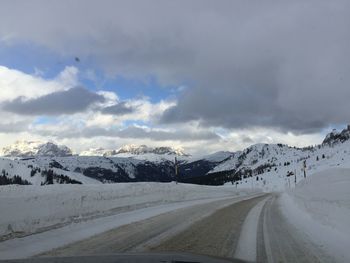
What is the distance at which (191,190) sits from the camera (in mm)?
54812

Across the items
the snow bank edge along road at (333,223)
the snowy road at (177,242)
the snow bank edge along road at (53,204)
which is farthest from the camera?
the snow bank edge along road at (53,204)

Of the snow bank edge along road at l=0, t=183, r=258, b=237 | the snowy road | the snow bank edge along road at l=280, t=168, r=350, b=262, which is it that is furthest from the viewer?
the snow bank edge along road at l=0, t=183, r=258, b=237

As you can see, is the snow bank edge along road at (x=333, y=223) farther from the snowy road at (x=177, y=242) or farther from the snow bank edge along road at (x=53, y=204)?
the snow bank edge along road at (x=53, y=204)

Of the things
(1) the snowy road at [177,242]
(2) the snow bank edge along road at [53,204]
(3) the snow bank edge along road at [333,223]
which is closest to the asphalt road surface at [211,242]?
(1) the snowy road at [177,242]

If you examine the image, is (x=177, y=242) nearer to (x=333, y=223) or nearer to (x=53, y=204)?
(x=333, y=223)

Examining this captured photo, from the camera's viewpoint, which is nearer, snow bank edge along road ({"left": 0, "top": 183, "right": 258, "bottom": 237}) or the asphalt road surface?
the asphalt road surface

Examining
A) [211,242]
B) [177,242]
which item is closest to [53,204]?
[177,242]

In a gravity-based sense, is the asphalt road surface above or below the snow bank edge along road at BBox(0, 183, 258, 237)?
below

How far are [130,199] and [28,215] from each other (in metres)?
15.1

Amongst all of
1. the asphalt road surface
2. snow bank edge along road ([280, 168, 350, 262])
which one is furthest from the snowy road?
snow bank edge along road ([280, 168, 350, 262])

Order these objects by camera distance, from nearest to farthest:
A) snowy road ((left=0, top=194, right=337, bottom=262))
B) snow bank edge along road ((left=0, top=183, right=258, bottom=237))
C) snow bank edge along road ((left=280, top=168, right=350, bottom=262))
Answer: snowy road ((left=0, top=194, right=337, bottom=262))
snow bank edge along road ((left=280, top=168, right=350, bottom=262))
snow bank edge along road ((left=0, top=183, right=258, bottom=237))

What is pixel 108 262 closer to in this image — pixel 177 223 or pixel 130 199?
pixel 177 223

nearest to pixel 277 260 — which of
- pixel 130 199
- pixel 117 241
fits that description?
pixel 117 241

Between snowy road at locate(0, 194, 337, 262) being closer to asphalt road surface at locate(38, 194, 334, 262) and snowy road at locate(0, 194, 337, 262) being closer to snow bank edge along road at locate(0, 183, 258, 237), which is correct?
asphalt road surface at locate(38, 194, 334, 262)
